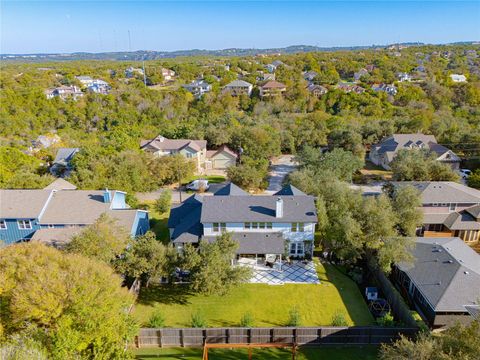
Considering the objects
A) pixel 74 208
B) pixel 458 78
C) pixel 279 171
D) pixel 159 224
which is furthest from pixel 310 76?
pixel 74 208

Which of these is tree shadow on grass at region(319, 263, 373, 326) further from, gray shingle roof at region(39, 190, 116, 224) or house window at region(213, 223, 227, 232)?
gray shingle roof at region(39, 190, 116, 224)

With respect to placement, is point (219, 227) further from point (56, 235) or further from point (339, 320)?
point (56, 235)

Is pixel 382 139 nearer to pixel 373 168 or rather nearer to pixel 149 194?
pixel 373 168

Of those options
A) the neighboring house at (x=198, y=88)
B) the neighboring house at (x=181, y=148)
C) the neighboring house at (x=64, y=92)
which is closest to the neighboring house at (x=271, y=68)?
the neighboring house at (x=198, y=88)

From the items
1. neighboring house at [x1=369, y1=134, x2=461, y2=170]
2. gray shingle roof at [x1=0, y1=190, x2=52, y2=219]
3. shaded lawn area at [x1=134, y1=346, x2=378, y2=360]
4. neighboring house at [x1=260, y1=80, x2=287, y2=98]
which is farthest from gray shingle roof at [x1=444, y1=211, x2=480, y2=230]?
neighboring house at [x1=260, y1=80, x2=287, y2=98]

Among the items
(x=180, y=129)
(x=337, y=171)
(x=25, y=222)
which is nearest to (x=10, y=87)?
(x=180, y=129)

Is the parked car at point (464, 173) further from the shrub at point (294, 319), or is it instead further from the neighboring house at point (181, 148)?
the shrub at point (294, 319)
